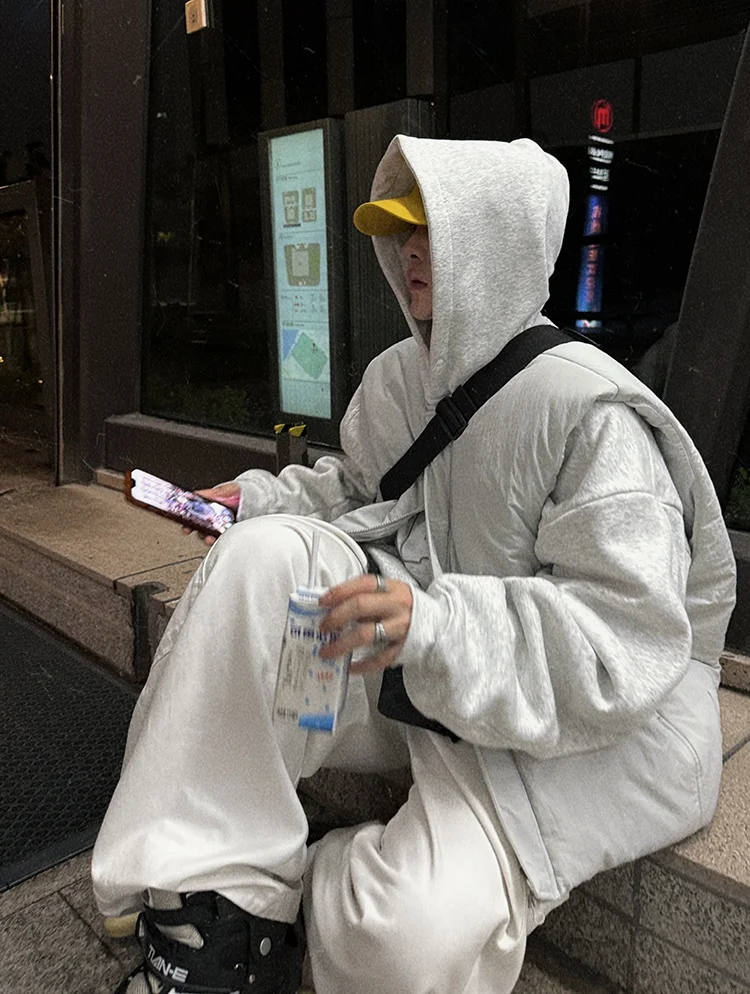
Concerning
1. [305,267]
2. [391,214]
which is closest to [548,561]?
[391,214]

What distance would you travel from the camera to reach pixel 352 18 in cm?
319

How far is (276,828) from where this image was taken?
1459 millimetres

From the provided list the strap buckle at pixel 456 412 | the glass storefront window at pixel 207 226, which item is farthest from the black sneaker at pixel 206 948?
the glass storefront window at pixel 207 226

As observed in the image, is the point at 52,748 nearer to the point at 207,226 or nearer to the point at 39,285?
the point at 207,226

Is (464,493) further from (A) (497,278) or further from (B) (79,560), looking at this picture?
(B) (79,560)

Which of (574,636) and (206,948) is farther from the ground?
(574,636)

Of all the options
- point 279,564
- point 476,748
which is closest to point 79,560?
point 279,564

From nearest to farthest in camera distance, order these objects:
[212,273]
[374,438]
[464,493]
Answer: [464,493], [374,438], [212,273]

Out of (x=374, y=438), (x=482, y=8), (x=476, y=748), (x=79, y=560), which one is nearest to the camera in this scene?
(x=476, y=748)

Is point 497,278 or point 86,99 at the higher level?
point 86,99

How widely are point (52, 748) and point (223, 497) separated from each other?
1.08 meters

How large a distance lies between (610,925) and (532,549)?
0.73m

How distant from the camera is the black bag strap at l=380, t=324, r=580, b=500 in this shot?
1.54 m

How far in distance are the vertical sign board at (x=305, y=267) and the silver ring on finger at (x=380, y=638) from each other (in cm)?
235
